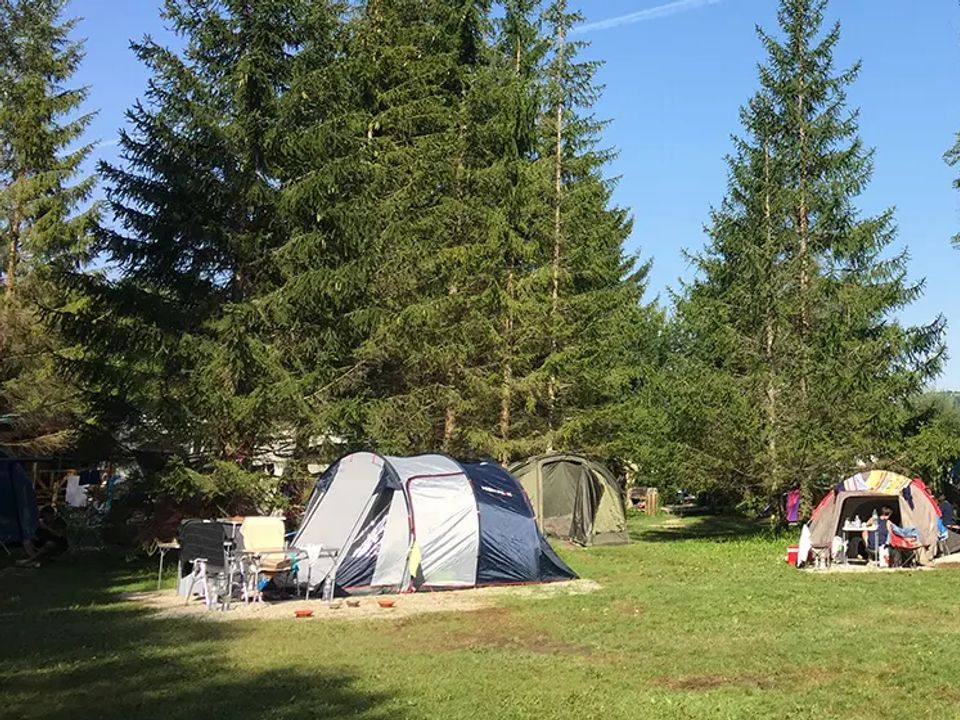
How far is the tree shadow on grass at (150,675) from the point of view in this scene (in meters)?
6.44

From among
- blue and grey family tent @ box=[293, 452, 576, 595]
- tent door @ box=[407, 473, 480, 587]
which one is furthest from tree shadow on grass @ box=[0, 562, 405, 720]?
tent door @ box=[407, 473, 480, 587]

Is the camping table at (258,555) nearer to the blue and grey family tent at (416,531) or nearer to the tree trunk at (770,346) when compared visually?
the blue and grey family tent at (416,531)

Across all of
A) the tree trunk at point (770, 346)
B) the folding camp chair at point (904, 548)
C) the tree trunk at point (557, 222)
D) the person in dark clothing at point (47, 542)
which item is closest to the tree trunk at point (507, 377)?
the tree trunk at point (557, 222)

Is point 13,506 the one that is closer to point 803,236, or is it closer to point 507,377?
point 507,377

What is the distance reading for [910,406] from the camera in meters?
20.7

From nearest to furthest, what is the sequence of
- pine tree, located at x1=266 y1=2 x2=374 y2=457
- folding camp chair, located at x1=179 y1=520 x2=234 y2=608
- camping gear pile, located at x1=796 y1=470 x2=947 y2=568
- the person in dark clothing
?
folding camp chair, located at x1=179 y1=520 x2=234 y2=608
camping gear pile, located at x1=796 y1=470 x2=947 y2=568
the person in dark clothing
pine tree, located at x1=266 y1=2 x2=374 y2=457

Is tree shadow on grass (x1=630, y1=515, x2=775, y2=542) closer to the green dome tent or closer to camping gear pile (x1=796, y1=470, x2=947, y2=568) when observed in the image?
the green dome tent

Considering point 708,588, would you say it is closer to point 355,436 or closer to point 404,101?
point 355,436

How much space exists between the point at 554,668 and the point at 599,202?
2040cm

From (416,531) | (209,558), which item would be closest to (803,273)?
(416,531)

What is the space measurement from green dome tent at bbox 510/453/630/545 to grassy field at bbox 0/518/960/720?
23.7 feet

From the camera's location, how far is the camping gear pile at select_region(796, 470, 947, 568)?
582 inches

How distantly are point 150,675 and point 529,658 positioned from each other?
10.4ft

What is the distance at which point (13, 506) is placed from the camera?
16.5m
